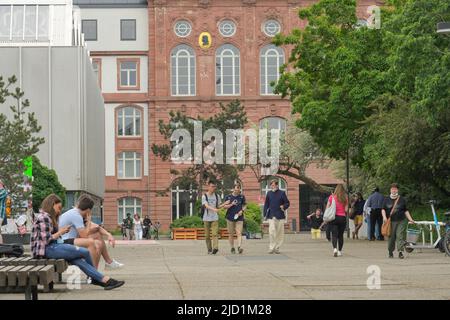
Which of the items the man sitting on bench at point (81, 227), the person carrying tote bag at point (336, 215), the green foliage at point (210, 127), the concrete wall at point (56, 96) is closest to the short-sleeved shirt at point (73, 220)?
the man sitting on bench at point (81, 227)

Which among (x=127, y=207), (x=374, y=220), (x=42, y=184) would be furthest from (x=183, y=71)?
(x=374, y=220)

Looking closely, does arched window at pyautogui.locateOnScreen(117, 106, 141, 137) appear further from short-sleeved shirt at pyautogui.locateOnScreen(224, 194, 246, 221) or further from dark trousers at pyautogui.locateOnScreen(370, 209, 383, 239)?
short-sleeved shirt at pyautogui.locateOnScreen(224, 194, 246, 221)

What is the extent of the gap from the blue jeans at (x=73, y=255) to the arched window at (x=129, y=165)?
236ft

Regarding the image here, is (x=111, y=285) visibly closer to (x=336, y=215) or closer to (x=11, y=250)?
(x=11, y=250)

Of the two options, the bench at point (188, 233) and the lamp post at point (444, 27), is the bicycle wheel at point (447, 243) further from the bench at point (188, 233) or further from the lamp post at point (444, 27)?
the bench at point (188, 233)

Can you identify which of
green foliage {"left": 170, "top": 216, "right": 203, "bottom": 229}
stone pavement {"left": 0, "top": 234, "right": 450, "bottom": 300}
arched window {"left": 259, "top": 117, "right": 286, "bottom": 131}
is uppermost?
arched window {"left": 259, "top": 117, "right": 286, "bottom": 131}

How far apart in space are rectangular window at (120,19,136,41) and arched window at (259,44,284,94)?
10351 mm

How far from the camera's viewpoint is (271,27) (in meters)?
86.1

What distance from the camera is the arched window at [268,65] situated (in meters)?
86.1

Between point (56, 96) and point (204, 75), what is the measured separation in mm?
33503

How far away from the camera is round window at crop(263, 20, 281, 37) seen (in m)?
85.9

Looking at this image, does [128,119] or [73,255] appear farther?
[128,119]

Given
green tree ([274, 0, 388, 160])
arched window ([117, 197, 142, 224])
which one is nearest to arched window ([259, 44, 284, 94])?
arched window ([117, 197, 142, 224])

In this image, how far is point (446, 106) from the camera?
30.5 m
